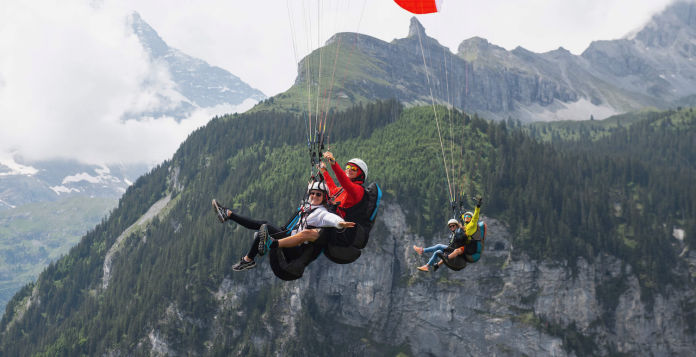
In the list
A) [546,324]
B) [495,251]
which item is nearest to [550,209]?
[495,251]

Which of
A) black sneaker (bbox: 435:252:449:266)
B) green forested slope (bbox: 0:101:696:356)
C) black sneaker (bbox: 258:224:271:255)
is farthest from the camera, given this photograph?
green forested slope (bbox: 0:101:696:356)

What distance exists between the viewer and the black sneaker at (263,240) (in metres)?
18.5

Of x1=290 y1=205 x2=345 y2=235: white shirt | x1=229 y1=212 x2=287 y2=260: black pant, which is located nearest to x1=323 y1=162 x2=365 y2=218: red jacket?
x1=290 y1=205 x2=345 y2=235: white shirt

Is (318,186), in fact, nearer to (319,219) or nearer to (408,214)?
(319,219)

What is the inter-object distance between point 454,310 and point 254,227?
130 m

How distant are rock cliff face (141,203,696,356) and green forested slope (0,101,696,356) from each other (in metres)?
2.46

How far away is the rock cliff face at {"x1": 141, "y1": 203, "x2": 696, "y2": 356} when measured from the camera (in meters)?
141

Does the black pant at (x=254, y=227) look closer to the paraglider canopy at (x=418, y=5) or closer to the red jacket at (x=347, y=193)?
the red jacket at (x=347, y=193)

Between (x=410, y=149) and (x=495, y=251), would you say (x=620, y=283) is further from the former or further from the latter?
(x=410, y=149)

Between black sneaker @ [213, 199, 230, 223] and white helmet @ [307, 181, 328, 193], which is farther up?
white helmet @ [307, 181, 328, 193]

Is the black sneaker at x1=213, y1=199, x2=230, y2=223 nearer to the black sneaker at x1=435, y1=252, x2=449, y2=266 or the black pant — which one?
the black pant

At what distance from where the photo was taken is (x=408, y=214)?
154625mm

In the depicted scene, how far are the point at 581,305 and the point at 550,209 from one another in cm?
2575

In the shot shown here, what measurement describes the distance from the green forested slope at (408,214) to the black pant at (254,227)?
5030 inches
